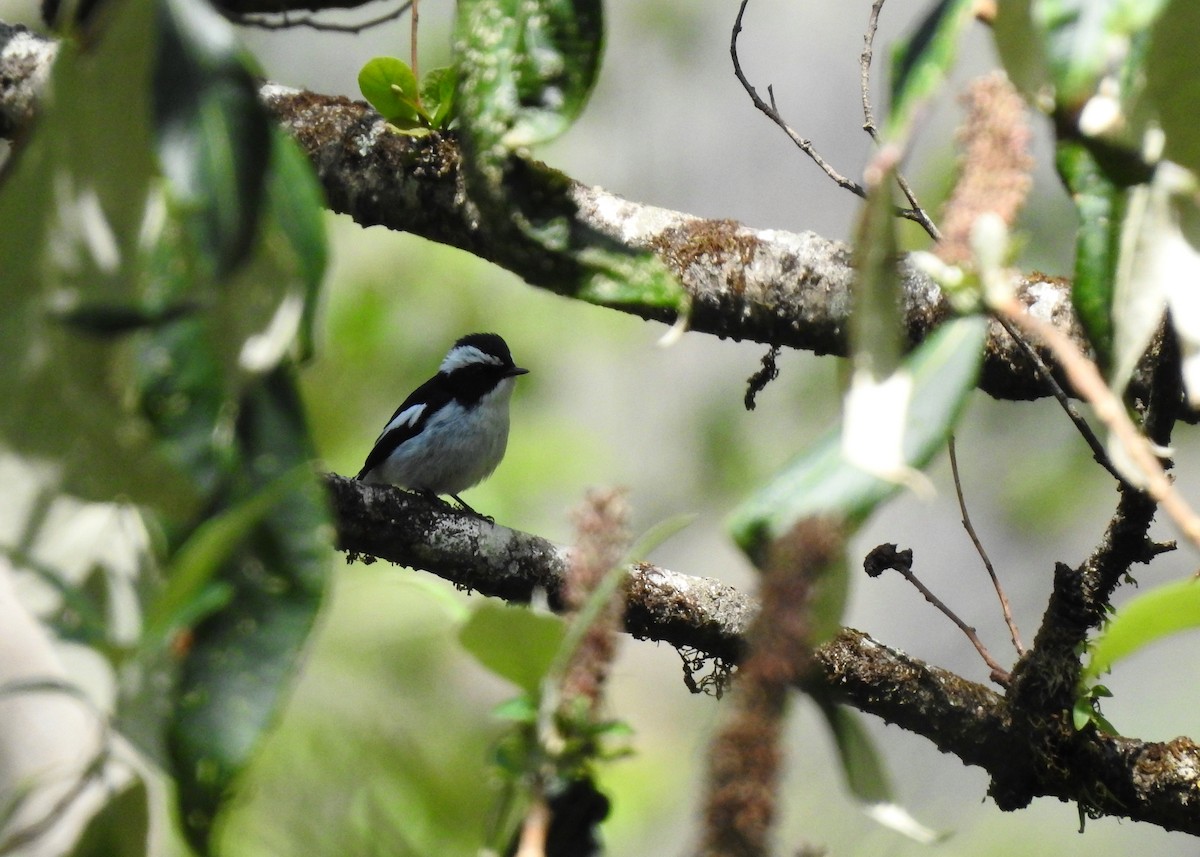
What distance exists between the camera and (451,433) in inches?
221

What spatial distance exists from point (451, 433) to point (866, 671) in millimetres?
3320

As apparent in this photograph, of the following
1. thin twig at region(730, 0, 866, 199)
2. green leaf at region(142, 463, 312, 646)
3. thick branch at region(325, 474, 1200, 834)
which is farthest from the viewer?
thin twig at region(730, 0, 866, 199)

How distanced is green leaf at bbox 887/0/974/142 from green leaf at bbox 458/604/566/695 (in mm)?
467

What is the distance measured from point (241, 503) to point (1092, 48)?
2.26 ft

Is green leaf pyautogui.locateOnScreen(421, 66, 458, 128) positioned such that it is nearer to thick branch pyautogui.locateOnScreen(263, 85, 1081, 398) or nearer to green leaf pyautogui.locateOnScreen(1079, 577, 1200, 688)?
thick branch pyautogui.locateOnScreen(263, 85, 1081, 398)

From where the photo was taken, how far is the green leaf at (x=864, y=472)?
0.80 meters

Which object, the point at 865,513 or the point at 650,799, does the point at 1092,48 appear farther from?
the point at 650,799

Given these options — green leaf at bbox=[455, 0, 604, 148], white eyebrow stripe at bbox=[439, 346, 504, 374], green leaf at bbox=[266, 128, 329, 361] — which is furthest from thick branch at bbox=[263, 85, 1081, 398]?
white eyebrow stripe at bbox=[439, 346, 504, 374]

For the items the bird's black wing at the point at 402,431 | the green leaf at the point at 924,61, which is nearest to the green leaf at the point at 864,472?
the green leaf at the point at 924,61

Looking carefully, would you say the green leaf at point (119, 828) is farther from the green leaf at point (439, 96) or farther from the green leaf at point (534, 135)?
the green leaf at point (439, 96)

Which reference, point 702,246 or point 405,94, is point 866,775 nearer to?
point 405,94

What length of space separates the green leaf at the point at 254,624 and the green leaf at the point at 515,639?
0.51 feet

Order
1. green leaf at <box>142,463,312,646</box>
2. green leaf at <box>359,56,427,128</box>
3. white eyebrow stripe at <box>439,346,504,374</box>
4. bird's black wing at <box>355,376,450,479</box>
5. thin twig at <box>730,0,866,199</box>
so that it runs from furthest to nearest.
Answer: white eyebrow stripe at <box>439,346,504,374</box>, bird's black wing at <box>355,376,450,479</box>, thin twig at <box>730,0,866,199</box>, green leaf at <box>359,56,427,128</box>, green leaf at <box>142,463,312,646</box>

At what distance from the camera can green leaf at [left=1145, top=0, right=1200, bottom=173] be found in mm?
841
